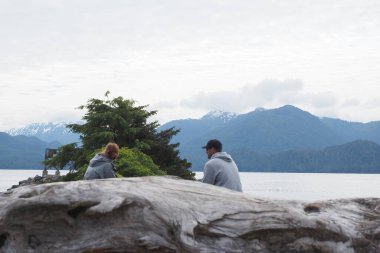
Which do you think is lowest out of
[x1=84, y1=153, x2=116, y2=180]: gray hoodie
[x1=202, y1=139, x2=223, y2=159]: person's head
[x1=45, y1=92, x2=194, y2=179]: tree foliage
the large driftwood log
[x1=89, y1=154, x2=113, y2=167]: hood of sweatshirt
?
the large driftwood log

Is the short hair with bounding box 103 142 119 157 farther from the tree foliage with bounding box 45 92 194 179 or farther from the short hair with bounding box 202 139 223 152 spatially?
the tree foliage with bounding box 45 92 194 179

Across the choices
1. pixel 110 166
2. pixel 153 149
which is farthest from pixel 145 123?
pixel 110 166

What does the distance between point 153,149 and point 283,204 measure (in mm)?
43231

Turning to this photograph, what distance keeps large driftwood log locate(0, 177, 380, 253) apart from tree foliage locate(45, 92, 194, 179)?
38.7 meters

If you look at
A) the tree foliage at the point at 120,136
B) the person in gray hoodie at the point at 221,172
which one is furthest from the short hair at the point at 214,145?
the tree foliage at the point at 120,136

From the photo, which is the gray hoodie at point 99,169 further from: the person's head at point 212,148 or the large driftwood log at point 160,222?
the person's head at point 212,148

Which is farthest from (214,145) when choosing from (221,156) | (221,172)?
(221,172)

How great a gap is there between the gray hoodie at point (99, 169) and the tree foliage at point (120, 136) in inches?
1430

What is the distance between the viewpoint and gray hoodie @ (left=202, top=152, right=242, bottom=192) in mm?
11289

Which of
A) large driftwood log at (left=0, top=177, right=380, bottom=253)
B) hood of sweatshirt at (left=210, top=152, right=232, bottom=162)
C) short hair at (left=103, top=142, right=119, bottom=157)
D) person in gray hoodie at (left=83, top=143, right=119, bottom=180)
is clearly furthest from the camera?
short hair at (left=103, top=142, right=119, bottom=157)

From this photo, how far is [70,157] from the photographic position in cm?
5319

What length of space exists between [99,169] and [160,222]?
3.10 metres

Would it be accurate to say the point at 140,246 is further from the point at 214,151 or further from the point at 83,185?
the point at 214,151

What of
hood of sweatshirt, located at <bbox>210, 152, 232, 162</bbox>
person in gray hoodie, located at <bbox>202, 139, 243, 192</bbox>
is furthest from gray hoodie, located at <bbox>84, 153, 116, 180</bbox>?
hood of sweatshirt, located at <bbox>210, 152, 232, 162</bbox>
